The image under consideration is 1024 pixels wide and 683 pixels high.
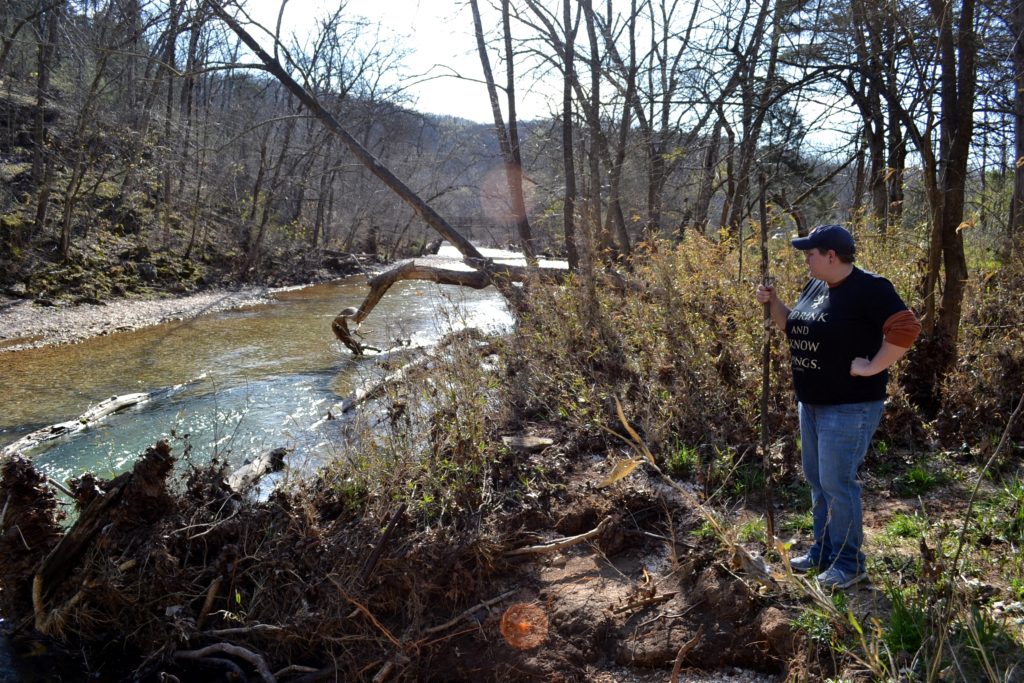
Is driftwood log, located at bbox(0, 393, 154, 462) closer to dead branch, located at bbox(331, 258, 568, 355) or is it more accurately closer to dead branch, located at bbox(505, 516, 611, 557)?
dead branch, located at bbox(331, 258, 568, 355)

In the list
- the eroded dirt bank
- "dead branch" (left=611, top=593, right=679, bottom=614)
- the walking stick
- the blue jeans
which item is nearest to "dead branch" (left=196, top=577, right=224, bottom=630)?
the eroded dirt bank

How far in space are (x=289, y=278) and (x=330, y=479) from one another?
20696 mm

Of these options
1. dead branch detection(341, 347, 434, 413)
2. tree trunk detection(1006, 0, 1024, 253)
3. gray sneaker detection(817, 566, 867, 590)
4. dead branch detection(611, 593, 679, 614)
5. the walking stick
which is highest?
tree trunk detection(1006, 0, 1024, 253)

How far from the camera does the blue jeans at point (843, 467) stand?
3.38m

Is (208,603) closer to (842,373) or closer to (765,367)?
(765,367)

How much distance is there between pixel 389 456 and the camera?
16.7 feet

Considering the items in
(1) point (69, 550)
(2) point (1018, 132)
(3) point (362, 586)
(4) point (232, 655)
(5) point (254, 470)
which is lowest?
(4) point (232, 655)

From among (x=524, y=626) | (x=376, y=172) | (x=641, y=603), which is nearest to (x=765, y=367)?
(x=641, y=603)

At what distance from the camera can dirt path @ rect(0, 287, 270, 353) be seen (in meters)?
12.9

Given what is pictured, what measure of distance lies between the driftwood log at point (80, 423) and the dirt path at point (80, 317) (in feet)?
15.1

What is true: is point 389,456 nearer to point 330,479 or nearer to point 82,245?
point 330,479

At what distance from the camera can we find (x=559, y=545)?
4.42 m

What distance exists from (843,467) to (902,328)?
0.74 m

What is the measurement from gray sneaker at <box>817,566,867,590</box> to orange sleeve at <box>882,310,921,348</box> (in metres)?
1.16
